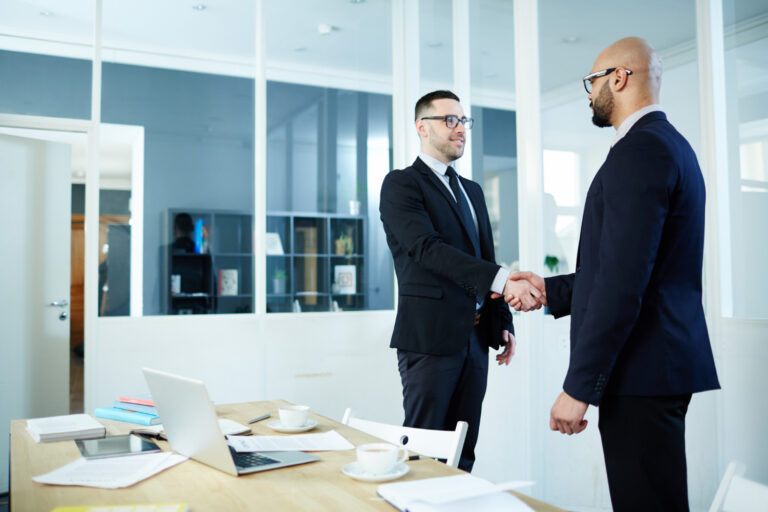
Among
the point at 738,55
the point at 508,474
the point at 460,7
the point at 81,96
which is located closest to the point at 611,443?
the point at 738,55

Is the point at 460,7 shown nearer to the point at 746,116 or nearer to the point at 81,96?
the point at 746,116

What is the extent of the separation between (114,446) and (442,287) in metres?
1.35

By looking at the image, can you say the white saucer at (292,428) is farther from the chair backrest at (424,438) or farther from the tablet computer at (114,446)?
the tablet computer at (114,446)

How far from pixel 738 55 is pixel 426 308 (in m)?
1.64

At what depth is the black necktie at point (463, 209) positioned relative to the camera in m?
2.72

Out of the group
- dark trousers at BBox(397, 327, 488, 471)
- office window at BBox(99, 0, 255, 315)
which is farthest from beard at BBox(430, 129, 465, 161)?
office window at BBox(99, 0, 255, 315)

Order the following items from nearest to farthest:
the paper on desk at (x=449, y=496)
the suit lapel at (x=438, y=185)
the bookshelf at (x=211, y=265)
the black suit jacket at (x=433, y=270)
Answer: the paper on desk at (x=449, y=496)
the black suit jacket at (x=433, y=270)
the suit lapel at (x=438, y=185)
the bookshelf at (x=211, y=265)

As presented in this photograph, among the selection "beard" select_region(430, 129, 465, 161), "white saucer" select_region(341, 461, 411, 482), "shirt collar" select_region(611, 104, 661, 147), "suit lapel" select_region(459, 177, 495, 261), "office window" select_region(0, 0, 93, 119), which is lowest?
"white saucer" select_region(341, 461, 411, 482)

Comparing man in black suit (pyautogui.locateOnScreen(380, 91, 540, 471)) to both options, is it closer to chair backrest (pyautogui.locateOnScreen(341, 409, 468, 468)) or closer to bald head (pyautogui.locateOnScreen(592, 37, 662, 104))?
chair backrest (pyautogui.locateOnScreen(341, 409, 468, 468))

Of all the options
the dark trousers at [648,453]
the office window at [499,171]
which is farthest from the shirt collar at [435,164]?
the dark trousers at [648,453]

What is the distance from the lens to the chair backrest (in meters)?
1.73

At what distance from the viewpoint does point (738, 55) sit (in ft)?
8.81

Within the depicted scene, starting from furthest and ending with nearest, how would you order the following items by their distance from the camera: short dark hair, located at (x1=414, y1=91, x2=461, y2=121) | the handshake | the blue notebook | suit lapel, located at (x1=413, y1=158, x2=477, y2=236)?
1. short dark hair, located at (x1=414, y1=91, x2=461, y2=121)
2. suit lapel, located at (x1=413, y1=158, x2=477, y2=236)
3. the handshake
4. the blue notebook

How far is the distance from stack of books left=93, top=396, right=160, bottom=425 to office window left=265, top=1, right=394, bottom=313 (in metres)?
2.09
